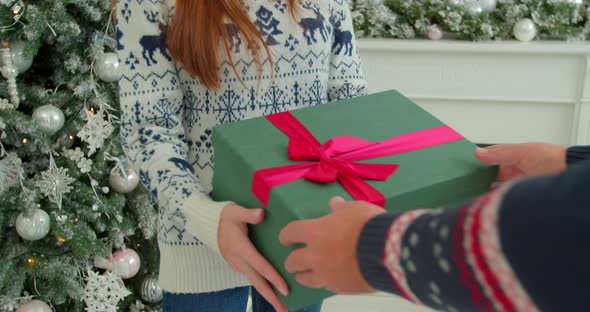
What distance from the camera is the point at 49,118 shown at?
1.79 m

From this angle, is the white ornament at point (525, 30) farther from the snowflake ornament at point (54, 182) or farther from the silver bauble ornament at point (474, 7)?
the snowflake ornament at point (54, 182)

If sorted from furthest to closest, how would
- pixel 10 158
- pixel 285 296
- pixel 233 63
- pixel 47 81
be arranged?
pixel 47 81 → pixel 10 158 → pixel 233 63 → pixel 285 296

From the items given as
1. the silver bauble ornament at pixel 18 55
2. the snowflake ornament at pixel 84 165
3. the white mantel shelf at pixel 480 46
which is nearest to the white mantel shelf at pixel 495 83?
the white mantel shelf at pixel 480 46

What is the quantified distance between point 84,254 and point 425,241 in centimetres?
147

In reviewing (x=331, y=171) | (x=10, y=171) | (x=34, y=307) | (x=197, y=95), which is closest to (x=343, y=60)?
(x=197, y=95)

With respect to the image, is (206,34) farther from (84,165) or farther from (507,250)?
(84,165)

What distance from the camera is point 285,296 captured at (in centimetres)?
84

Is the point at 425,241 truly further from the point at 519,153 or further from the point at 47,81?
the point at 47,81

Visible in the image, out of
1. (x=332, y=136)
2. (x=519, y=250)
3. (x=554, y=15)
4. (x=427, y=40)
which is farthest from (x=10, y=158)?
(x=554, y=15)

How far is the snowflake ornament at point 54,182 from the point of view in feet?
6.02

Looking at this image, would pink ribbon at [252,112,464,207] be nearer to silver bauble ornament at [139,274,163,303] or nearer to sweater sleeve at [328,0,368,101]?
sweater sleeve at [328,0,368,101]

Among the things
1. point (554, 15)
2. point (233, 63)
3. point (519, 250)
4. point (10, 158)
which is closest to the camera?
point (519, 250)

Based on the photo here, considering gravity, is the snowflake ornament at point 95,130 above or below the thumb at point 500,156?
below

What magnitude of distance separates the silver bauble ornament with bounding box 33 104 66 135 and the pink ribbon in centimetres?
105
